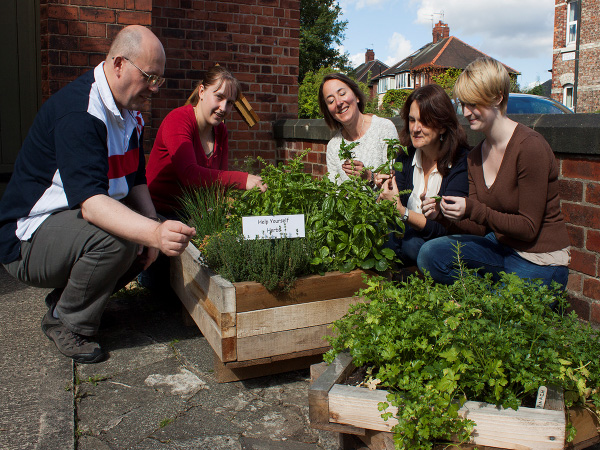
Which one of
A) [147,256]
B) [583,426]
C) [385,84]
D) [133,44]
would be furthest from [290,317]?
[385,84]

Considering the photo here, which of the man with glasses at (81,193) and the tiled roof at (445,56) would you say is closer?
the man with glasses at (81,193)

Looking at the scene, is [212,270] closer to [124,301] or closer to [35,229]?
[35,229]

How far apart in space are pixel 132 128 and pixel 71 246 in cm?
71

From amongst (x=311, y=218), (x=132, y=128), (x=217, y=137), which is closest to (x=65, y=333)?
(x=132, y=128)

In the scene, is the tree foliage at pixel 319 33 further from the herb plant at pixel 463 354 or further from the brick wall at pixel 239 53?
the herb plant at pixel 463 354

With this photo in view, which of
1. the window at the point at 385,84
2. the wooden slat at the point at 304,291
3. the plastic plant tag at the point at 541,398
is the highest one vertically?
the window at the point at 385,84

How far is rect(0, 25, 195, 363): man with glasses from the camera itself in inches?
100

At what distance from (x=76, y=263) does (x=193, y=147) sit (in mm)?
1222

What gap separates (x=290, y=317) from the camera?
2.52 m

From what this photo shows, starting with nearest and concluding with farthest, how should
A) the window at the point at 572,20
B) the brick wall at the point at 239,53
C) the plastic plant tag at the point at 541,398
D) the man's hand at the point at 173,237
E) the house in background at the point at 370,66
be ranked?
the plastic plant tag at the point at 541,398 < the man's hand at the point at 173,237 < the brick wall at the point at 239,53 < the window at the point at 572,20 < the house in background at the point at 370,66

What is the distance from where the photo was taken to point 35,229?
274cm

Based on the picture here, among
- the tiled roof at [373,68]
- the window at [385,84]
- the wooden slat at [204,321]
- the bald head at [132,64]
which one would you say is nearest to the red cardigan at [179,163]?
the wooden slat at [204,321]

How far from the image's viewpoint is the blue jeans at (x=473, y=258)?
8.53ft

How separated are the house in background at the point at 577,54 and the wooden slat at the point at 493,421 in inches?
1189
